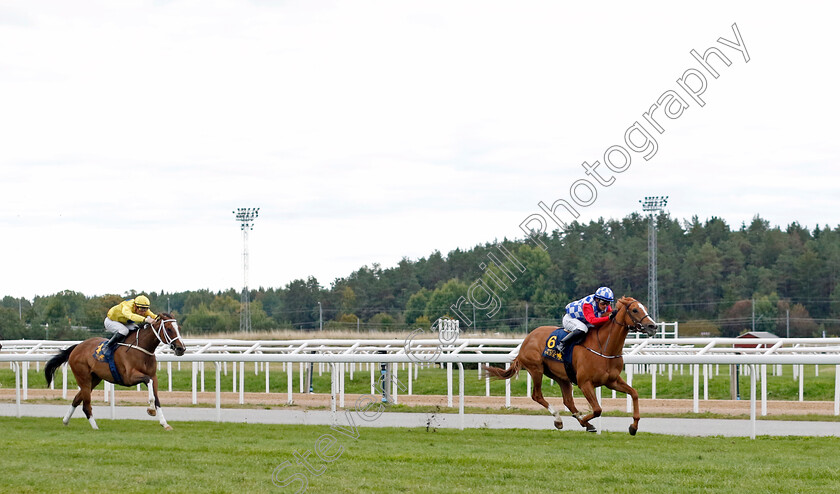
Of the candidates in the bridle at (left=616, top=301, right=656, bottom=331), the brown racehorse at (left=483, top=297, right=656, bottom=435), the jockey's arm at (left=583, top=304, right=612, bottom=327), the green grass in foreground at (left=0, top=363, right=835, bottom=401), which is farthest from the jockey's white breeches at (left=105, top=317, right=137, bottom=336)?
the green grass in foreground at (left=0, top=363, right=835, bottom=401)

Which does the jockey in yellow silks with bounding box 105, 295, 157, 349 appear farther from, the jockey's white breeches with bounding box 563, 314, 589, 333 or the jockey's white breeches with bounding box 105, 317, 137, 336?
the jockey's white breeches with bounding box 563, 314, 589, 333

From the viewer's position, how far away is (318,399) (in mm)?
16000

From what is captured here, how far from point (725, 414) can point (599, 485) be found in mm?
6947

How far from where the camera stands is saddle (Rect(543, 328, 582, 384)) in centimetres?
1023

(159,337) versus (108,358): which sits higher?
(159,337)

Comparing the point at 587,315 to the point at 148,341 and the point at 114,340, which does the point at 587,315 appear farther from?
the point at 114,340

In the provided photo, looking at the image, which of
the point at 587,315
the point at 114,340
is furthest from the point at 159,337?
the point at 587,315

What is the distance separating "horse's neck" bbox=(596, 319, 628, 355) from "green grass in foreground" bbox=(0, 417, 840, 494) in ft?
2.88

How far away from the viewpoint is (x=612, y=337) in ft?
32.1

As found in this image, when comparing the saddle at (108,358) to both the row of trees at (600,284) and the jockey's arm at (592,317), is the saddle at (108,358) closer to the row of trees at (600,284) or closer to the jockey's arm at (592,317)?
the jockey's arm at (592,317)

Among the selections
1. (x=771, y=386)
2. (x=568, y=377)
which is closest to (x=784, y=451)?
(x=568, y=377)

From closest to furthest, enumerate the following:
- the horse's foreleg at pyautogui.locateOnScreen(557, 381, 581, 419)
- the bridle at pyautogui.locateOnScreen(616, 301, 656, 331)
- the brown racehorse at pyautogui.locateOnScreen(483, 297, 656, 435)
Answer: the bridle at pyautogui.locateOnScreen(616, 301, 656, 331) < the brown racehorse at pyautogui.locateOnScreen(483, 297, 656, 435) < the horse's foreleg at pyautogui.locateOnScreen(557, 381, 581, 419)

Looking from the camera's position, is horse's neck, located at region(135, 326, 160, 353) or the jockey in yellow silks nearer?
horse's neck, located at region(135, 326, 160, 353)

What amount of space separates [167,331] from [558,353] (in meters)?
4.49
